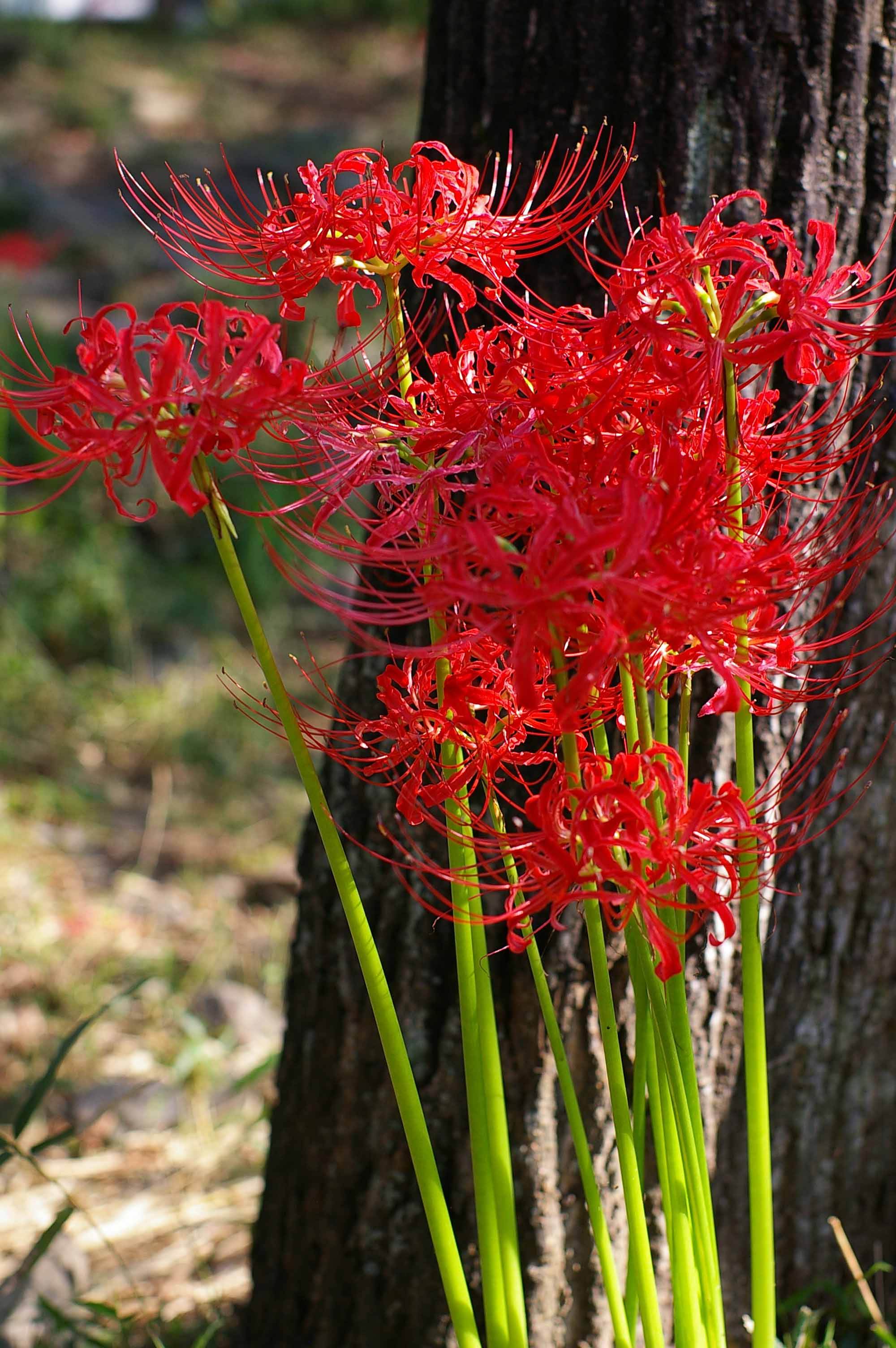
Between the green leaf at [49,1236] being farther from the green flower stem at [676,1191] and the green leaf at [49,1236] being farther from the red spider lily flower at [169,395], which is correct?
the red spider lily flower at [169,395]

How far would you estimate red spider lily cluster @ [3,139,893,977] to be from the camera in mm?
471

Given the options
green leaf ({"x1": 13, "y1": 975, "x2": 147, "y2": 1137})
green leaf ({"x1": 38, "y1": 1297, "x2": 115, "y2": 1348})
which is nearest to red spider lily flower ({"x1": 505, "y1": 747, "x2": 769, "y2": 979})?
green leaf ({"x1": 13, "y1": 975, "x2": 147, "y2": 1137})

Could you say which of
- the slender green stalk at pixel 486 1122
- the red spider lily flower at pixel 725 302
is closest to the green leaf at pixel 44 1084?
the slender green stalk at pixel 486 1122

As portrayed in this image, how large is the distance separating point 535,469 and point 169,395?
16 centimetres

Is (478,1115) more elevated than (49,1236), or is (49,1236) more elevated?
(478,1115)

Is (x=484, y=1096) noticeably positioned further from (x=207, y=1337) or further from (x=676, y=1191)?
(x=207, y=1337)

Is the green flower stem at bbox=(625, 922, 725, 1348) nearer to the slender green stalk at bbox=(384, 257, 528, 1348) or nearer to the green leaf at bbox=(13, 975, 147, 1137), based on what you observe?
the slender green stalk at bbox=(384, 257, 528, 1348)

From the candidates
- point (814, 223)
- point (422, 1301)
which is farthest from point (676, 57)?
point (422, 1301)

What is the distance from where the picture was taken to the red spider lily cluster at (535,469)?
47cm

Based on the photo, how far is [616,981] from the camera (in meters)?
0.93

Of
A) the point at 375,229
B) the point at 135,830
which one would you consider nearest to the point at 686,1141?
the point at 375,229

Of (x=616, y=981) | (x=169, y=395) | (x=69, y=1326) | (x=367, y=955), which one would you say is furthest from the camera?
(x=69, y=1326)

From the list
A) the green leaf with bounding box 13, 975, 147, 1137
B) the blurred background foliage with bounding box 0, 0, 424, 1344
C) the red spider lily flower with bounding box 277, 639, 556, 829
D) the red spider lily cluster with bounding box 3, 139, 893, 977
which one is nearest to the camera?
the red spider lily cluster with bounding box 3, 139, 893, 977

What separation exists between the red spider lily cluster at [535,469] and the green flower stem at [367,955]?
0.10 feet
